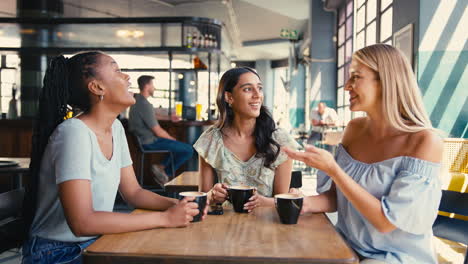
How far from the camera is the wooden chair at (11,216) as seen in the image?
1.53 metres

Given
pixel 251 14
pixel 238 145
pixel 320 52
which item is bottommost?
pixel 238 145

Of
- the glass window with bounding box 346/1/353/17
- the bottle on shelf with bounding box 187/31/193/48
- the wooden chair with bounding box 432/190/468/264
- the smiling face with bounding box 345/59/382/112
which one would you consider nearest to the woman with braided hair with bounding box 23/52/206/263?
the smiling face with bounding box 345/59/382/112

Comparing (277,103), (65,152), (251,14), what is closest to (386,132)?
(65,152)

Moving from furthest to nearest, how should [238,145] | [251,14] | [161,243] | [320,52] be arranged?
[251,14]
[320,52]
[238,145]
[161,243]

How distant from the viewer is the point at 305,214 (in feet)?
4.80

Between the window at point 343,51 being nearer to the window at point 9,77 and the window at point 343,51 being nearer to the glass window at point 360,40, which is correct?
the glass window at point 360,40

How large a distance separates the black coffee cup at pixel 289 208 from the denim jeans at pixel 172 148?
404 centimetres

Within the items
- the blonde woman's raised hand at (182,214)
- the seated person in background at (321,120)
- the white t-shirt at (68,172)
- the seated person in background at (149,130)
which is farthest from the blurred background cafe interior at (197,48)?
the blonde woman's raised hand at (182,214)

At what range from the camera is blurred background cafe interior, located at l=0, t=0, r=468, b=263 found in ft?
16.3

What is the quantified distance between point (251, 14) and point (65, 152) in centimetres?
1203

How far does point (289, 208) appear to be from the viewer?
1278 millimetres

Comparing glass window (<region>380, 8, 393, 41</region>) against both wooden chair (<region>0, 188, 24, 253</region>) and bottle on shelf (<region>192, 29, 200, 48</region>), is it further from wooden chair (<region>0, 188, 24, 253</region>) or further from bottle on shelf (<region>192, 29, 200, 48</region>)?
wooden chair (<region>0, 188, 24, 253</region>)

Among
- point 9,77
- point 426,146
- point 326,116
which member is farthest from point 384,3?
point 9,77

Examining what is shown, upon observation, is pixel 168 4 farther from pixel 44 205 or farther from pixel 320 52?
pixel 44 205
